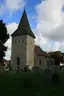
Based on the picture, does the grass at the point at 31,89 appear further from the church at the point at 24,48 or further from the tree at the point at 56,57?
the tree at the point at 56,57

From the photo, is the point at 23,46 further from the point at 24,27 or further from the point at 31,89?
the point at 31,89

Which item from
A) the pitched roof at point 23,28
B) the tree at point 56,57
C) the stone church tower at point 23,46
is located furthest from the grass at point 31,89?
the tree at point 56,57

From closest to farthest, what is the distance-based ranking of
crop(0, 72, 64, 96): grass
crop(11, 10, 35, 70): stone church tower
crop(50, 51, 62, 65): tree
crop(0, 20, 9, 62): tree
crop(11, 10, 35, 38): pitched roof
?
crop(0, 72, 64, 96): grass, crop(0, 20, 9, 62): tree, crop(11, 10, 35, 70): stone church tower, crop(11, 10, 35, 38): pitched roof, crop(50, 51, 62, 65): tree

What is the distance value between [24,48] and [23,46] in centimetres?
74

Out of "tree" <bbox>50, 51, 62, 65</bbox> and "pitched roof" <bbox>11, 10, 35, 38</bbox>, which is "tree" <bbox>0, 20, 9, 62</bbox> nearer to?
"pitched roof" <bbox>11, 10, 35, 38</bbox>

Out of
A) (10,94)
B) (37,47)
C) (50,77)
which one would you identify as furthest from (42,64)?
(10,94)

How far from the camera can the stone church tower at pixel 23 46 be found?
76562 mm

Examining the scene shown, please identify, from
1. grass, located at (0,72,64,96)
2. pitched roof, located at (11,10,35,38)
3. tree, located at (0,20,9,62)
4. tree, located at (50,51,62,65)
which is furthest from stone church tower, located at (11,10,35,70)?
grass, located at (0,72,64,96)

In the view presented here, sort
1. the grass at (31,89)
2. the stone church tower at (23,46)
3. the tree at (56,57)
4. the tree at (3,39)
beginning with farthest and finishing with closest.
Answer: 1. the tree at (56,57)
2. the stone church tower at (23,46)
3. the tree at (3,39)
4. the grass at (31,89)

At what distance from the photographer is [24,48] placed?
7694 cm

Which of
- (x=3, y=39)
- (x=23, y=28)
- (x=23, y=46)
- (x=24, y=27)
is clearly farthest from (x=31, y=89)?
(x=24, y=27)

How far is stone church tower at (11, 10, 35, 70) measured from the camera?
7656 cm

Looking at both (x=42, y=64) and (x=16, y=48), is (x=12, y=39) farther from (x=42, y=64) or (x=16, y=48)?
(x=42, y=64)

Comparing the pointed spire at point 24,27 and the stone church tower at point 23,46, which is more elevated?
the pointed spire at point 24,27
